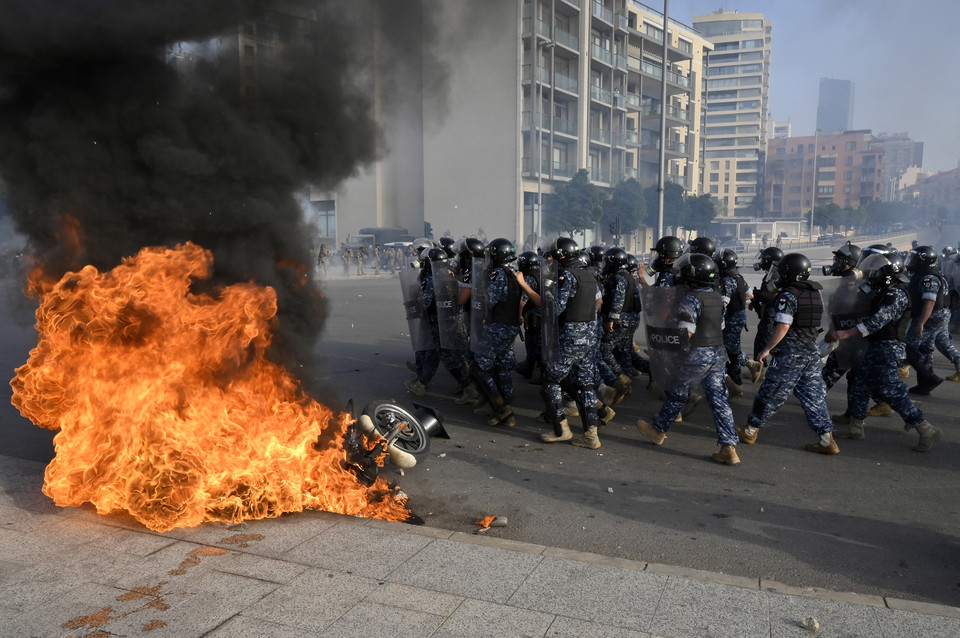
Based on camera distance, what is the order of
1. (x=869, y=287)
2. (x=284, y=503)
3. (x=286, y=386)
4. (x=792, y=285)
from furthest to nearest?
1. (x=869, y=287)
2. (x=792, y=285)
3. (x=286, y=386)
4. (x=284, y=503)

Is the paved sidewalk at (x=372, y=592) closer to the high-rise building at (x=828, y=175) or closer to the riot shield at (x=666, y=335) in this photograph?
the riot shield at (x=666, y=335)

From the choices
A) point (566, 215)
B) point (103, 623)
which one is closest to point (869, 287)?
point (103, 623)

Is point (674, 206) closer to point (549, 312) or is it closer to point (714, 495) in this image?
point (549, 312)

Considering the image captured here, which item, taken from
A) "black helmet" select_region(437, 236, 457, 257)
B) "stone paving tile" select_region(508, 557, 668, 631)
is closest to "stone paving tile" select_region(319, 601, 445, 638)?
"stone paving tile" select_region(508, 557, 668, 631)

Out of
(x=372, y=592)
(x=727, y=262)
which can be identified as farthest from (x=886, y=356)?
(x=372, y=592)

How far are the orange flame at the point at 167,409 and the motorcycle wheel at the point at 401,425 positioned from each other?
24.8 inches

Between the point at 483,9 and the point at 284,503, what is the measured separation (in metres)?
4.25

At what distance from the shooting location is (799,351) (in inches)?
237

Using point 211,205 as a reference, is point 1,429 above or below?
below

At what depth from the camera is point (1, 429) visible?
680 cm

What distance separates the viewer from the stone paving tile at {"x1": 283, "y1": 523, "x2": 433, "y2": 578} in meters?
3.74

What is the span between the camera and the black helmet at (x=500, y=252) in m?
7.09

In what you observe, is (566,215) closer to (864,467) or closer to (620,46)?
(620,46)

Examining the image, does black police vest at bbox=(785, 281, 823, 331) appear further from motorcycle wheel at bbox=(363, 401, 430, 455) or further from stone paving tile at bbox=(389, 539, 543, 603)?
stone paving tile at bbox=(389, 539, 543, 603)
